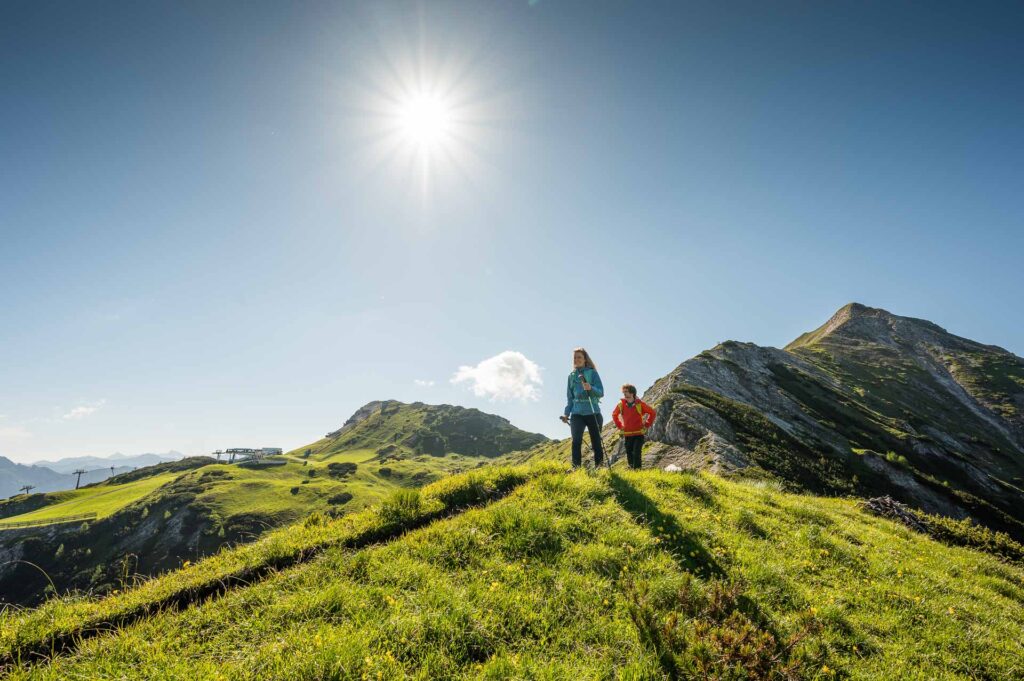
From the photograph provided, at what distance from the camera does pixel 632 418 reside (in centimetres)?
1343

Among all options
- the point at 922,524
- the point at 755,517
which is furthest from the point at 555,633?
the point at 922,524

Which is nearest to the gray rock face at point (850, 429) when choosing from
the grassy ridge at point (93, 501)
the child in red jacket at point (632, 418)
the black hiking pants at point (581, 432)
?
the child in red jacket at point (632, 418)

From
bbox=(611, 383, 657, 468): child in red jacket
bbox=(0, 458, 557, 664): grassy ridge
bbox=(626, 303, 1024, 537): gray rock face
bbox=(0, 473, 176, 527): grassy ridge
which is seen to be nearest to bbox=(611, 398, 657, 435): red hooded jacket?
bbox=(611, 383, 657, 468): child in red jacket

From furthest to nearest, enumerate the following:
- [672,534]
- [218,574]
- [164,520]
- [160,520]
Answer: [160,520] < [164,520] < [672,534] < [218,574]

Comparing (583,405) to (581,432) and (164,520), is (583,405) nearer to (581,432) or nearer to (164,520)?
(581,432)

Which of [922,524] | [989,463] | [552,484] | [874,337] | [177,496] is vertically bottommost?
[177,496]

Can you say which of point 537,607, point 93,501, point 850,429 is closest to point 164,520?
point 93,501

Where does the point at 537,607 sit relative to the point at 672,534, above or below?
below

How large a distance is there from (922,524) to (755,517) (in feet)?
28.6

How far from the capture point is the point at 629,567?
617 cm

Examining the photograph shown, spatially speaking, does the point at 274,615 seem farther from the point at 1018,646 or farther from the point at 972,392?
the point at 972,392

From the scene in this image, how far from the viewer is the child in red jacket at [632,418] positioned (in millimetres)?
13328

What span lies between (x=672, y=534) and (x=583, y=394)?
529 cm

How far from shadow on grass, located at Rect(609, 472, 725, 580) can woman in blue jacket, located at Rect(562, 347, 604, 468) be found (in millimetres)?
2951
